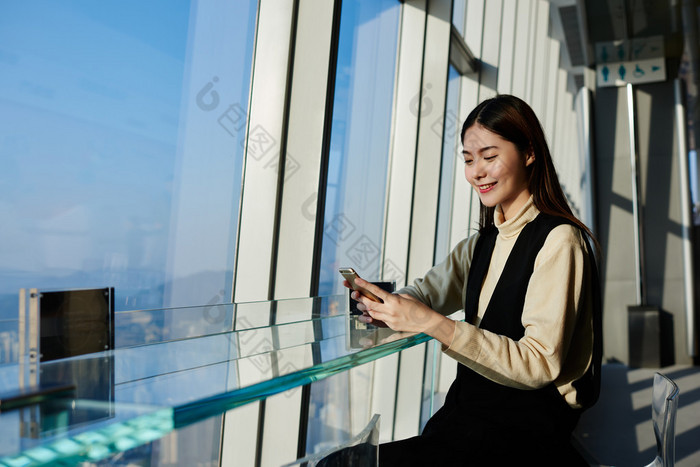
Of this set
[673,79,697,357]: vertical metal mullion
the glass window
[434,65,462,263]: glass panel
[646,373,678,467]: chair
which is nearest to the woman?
[646,373,678,467]: chair

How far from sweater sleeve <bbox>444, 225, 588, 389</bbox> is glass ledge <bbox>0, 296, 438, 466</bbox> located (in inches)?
6.6

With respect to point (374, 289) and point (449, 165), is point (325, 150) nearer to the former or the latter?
point (374, 289)

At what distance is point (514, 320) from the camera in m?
1.34

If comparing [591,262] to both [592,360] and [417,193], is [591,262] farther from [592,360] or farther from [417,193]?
[417,193]

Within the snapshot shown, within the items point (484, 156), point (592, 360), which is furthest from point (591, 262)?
point (484, 156)

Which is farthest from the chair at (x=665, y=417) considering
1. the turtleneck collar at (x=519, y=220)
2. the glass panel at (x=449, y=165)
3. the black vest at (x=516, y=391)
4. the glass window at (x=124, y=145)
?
the glass panel at (x=449, y=165)

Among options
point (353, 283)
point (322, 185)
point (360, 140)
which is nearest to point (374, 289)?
point (353, 283)

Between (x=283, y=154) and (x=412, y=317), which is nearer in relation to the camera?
(x=412, y=317)

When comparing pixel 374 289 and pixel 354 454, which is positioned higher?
pixel 374 289

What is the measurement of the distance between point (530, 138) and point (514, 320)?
0.46 m

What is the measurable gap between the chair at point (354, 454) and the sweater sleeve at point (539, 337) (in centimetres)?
38

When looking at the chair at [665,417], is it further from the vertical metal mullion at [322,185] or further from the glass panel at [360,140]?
the glass panel at [360,140]

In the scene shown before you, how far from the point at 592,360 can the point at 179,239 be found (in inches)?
47.3

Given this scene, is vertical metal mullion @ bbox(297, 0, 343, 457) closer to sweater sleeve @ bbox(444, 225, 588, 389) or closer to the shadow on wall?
sweater sleeve @ bbox(444, 225, 588, 389)
